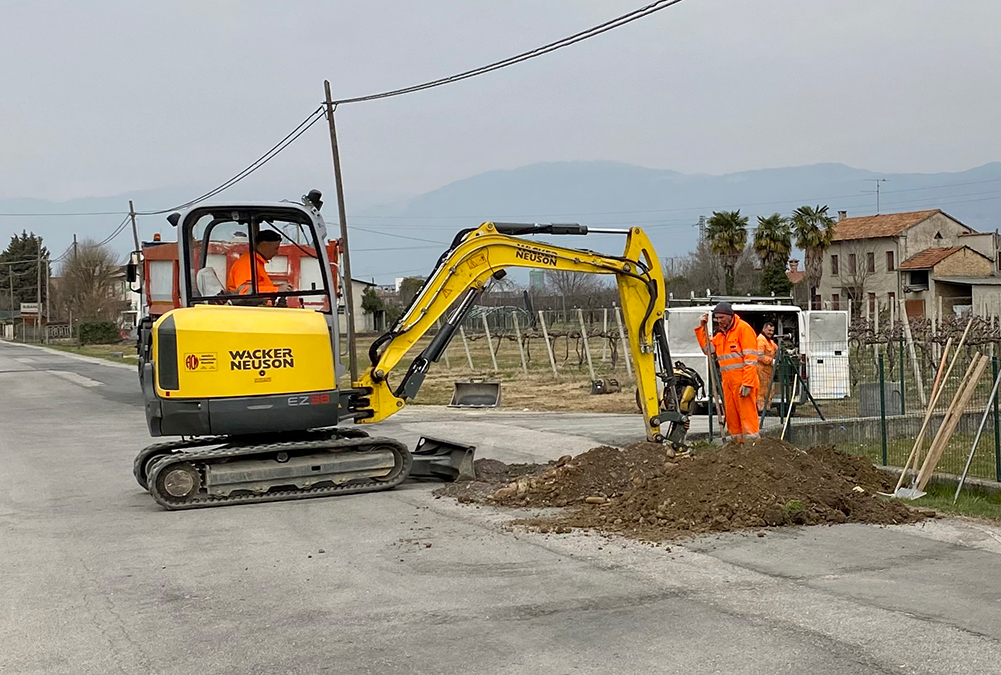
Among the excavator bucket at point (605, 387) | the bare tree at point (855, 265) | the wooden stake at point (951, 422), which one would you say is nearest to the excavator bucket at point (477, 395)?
the excavator bucket at point (605, 387)

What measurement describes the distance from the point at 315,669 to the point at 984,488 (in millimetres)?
8320

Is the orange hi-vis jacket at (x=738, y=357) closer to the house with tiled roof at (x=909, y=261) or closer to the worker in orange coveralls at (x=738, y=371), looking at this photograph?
the worker in orange coveralls at (x=738, y=371)

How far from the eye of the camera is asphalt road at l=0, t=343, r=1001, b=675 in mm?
6258

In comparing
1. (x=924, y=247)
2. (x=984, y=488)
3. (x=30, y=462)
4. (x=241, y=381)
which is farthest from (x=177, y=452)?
(x=924, y=247)

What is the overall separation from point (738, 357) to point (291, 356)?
19.0ft

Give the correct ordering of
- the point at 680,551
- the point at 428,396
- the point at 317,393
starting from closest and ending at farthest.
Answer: the point at 680,551 → the point at 317,393 → the point at 428,396

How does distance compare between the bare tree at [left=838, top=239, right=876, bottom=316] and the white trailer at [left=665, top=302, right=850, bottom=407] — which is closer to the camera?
the white trailer at [left=665, top=302, right=850, bottom=407]

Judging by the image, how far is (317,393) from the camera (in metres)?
12.0

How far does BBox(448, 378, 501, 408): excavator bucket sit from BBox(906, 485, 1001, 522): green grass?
14113mm

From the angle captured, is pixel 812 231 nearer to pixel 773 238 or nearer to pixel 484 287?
pixel 773 238

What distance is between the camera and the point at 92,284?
97438 millimetres

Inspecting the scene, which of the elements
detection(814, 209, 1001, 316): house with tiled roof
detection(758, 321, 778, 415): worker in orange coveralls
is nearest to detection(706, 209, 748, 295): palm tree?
detection(814, 209, 1001, 316): house with tiled roof

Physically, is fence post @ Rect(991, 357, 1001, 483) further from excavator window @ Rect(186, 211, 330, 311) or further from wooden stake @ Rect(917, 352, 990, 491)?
excavator window @ Rect(186, 211, 330, 311)

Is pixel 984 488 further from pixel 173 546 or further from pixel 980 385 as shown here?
pixel 173 546
